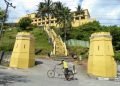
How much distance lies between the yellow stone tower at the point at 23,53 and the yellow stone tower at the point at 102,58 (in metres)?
6.96

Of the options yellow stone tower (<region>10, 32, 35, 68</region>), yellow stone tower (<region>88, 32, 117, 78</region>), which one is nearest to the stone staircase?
yellow stone tower (<region>10, 32, 35, 68</region>)

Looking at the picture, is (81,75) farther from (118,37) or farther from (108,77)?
(118,37)

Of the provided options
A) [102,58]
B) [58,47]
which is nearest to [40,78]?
[102,58]

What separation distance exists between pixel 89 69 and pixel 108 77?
2.52 m

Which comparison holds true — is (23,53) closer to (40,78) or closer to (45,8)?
(40,78)

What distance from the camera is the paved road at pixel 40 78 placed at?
940 inches

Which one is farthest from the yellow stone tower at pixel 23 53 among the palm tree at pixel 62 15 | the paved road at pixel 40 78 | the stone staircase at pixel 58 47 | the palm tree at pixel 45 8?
the palm tree at pixel 45 8

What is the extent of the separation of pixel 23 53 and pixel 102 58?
8946mm

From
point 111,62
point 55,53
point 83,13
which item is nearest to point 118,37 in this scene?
point 55,53

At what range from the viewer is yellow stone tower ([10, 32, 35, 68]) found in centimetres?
3488

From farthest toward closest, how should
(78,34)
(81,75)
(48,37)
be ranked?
(78,34) < (48,37) < (81,75)

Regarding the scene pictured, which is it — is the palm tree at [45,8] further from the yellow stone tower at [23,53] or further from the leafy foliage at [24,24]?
the yellow stone tower at [23,53]

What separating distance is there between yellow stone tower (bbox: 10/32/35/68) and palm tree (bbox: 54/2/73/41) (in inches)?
1220

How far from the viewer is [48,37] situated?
5947 cm
